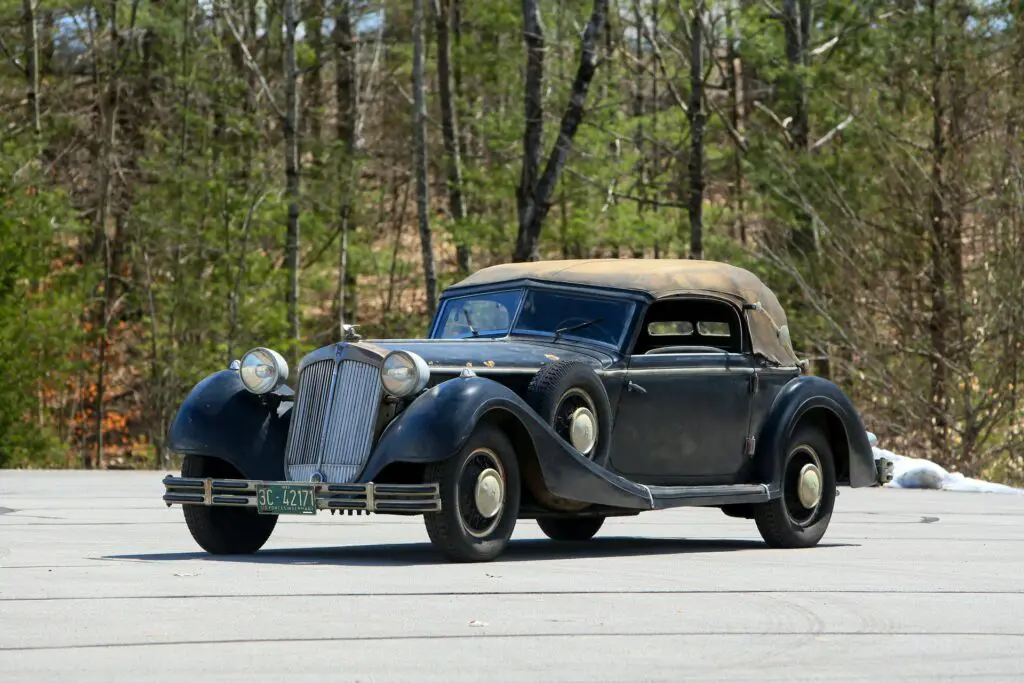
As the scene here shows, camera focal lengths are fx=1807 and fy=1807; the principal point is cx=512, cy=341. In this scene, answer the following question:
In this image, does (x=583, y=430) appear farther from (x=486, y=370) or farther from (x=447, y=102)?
(x=447, y=102)

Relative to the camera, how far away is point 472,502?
34.9 ft

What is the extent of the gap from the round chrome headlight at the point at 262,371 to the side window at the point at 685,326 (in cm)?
253

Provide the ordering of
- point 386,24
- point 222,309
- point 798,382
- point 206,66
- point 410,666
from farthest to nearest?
1. point 386,24
2. point 206,66
3. point 222,309
4. point 798,382
5. point 410,666

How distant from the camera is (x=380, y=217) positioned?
4300 centimetres

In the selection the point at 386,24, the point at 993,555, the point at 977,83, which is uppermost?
the point at 386,24

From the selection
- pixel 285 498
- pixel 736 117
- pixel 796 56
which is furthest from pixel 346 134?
pixel 285 498

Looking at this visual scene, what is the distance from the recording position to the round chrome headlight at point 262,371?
1166 cm

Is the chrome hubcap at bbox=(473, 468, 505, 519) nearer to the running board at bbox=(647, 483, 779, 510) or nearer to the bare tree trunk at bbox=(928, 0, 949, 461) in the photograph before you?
the running board at bbox=(647, 483, 779, 510)

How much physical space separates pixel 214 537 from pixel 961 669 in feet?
20.1

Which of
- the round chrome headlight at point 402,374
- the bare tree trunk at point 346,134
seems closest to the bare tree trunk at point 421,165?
the bare tree trunk at point 346,134

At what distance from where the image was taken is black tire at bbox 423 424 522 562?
10414 millimetres

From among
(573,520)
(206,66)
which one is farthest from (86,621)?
(206,66)

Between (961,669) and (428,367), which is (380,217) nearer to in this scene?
(428,367)

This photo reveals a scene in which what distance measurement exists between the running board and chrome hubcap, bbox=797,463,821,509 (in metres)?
0.39
